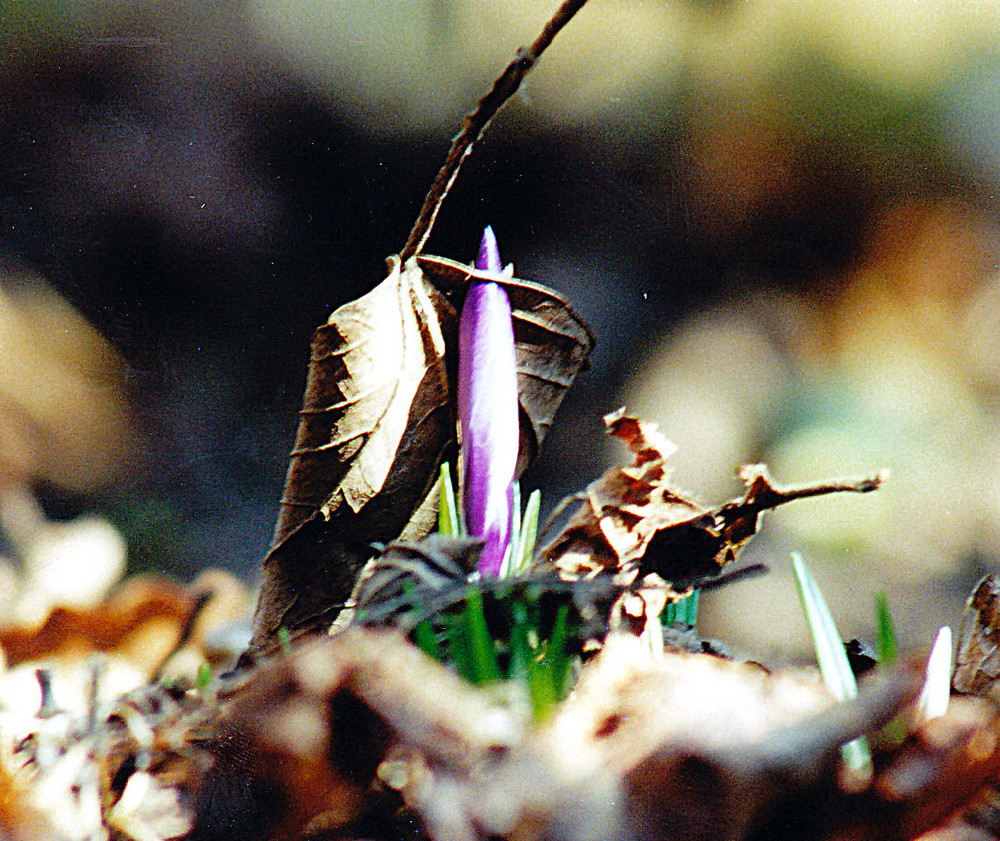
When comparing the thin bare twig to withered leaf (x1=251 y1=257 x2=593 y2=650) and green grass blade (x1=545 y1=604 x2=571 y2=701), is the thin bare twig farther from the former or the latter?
green grass blade (x1=545 y1=604 x2=571 y2=701)

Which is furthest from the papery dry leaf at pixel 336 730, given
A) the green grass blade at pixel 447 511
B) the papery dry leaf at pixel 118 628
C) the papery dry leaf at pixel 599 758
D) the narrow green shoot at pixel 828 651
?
the papery dry leaf at pixel 118 628

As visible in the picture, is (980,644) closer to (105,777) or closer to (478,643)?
(478,643)

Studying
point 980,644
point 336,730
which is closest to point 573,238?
Answer: point 980,644

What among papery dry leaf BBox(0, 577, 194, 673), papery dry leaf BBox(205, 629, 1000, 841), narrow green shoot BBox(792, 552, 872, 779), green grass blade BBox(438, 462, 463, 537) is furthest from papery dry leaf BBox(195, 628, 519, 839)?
papery dry leaf BBox(0, 577, 194, 673)

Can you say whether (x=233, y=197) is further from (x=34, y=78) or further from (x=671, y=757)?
(x=671, y=757)

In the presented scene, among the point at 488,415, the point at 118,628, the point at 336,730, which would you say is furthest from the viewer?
the point at 118,628

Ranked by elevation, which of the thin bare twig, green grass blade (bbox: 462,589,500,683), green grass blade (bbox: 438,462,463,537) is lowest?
green grass blade (bbox: 438,462,463,537)

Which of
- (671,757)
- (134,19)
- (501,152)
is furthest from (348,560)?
(134,19)

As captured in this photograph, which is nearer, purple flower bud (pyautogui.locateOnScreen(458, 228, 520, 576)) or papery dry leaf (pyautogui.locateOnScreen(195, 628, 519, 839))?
papery dry leaf (pyautogui.locateOnScreen(195, 628, 519, 839))
